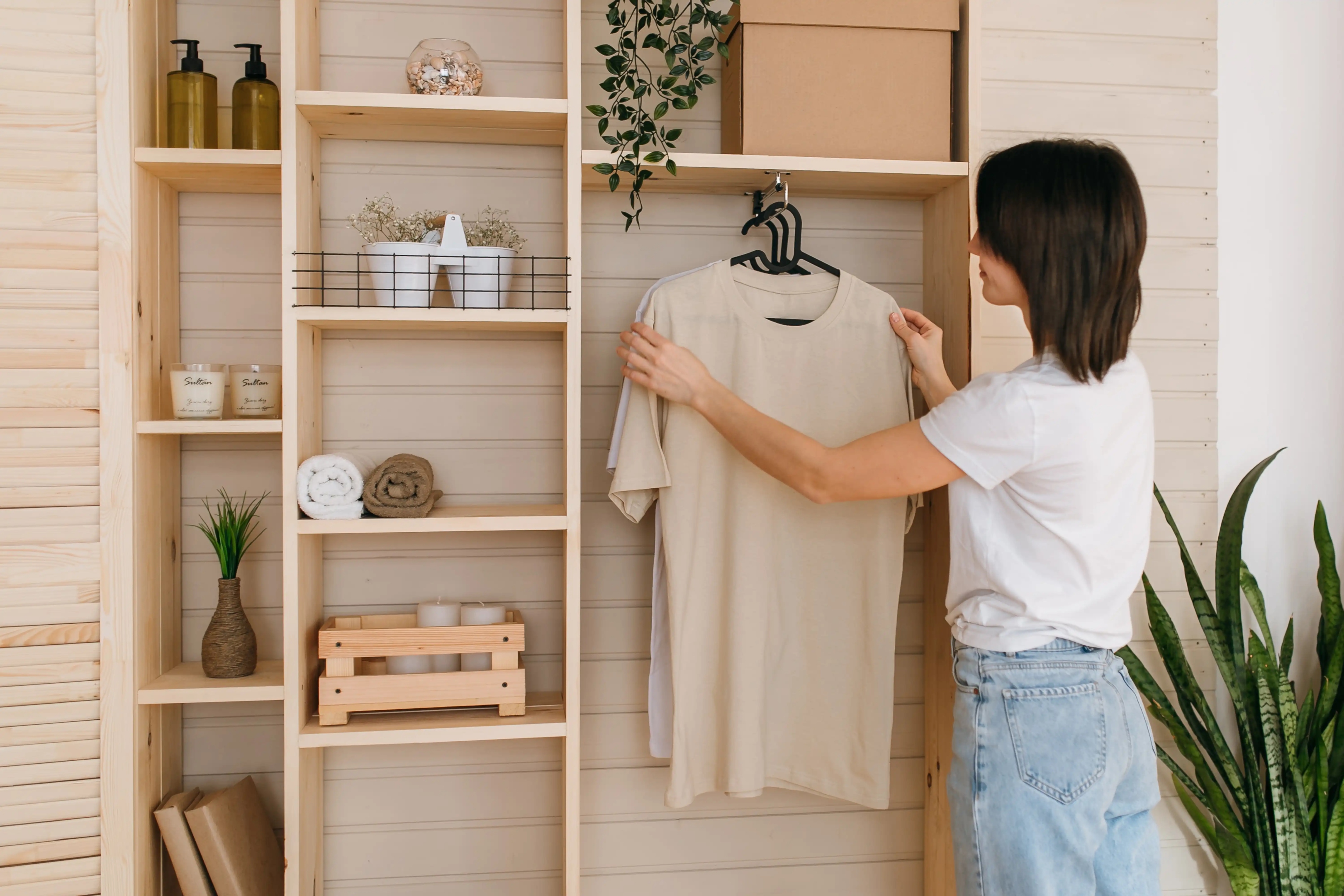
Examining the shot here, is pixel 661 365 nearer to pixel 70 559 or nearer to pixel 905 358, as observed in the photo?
pixel 905 358

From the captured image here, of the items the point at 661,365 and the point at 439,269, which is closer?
the point at 661,365

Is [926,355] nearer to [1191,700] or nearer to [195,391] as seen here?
[1191,700]

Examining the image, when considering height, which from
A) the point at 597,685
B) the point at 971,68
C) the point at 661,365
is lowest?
the point at 597,685

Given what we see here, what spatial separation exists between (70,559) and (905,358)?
156 cm

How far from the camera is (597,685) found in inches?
77.4

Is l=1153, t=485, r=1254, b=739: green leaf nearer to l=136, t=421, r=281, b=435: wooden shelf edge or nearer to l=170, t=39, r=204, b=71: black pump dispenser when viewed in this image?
l=136, t=421, r=281, b=435: wooden shelf edge

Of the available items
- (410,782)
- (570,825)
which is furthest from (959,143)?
(410,782)

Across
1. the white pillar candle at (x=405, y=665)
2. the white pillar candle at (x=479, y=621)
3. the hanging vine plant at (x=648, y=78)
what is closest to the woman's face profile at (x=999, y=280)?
the hanging vine plant at (x=648, y=78)

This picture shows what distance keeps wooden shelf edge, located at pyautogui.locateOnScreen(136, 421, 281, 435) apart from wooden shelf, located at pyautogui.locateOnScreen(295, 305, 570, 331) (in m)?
0.20

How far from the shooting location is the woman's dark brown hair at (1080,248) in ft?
4.02

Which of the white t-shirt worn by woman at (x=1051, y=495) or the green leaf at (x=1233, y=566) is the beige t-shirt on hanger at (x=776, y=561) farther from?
the green leaf at (x=1233, y=566)

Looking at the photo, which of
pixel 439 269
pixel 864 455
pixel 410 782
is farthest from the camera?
pixel 410 782

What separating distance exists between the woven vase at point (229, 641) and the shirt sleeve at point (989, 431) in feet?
4.35

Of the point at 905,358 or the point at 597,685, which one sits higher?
the point at 905,358
